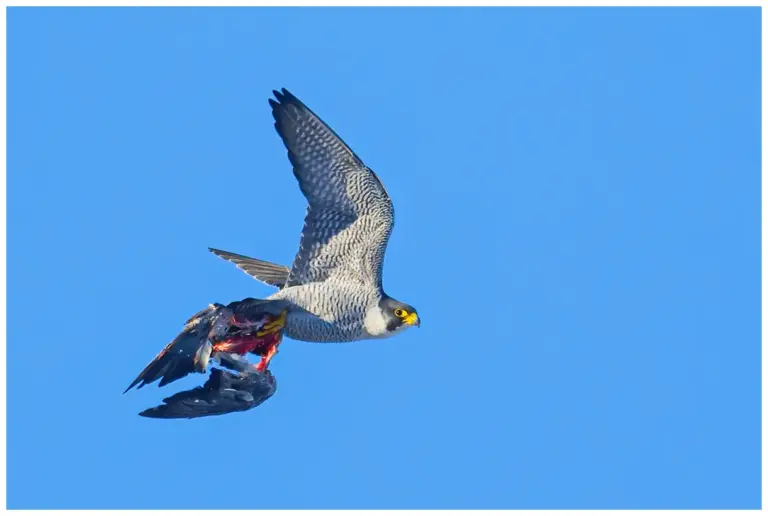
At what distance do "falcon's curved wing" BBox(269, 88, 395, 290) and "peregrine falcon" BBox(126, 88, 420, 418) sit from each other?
1cm

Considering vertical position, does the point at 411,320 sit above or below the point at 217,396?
above

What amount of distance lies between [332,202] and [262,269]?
1.74m

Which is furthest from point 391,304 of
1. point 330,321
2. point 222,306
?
point 222,306

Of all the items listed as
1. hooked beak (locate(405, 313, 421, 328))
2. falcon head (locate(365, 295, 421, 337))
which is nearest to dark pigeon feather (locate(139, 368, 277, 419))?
falcon head (locate(365, 295, 421, 337))

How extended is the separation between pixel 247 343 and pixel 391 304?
1519mm

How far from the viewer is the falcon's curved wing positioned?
15.6 meters

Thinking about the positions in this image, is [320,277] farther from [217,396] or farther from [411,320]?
[217,396]

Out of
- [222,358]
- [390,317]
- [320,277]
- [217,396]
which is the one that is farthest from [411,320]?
[217,396]

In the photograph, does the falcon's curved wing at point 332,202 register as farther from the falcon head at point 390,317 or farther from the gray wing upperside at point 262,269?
the gray wing upperside at point 262,269

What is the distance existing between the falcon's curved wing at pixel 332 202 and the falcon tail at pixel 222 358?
0.72 meters

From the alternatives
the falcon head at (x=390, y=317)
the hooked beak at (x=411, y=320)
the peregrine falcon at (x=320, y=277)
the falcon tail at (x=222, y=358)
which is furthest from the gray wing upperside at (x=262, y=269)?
the hooked beak at (x=411, y=320)

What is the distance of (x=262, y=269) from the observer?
1714 cm

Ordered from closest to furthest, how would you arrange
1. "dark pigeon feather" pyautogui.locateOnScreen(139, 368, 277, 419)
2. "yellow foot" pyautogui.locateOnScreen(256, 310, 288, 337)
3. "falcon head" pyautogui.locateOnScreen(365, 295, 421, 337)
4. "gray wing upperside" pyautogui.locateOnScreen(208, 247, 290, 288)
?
"dark pigeon feather" pyautogui.locateOnScreen(139, 368, 277, 419), "falcon head" pyautogui.locateOnScreen(365, 295, 421, 337), "yellow foot" pyautogui.locateOnScreen(256, 310, 288, 337), "gray wing upperside" pyautogui.locateOnScreen(208, 247, 290, 288)

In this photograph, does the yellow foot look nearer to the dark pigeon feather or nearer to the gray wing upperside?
the dark pigeon feather
